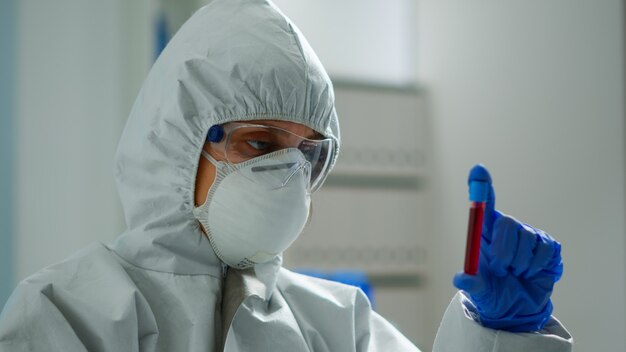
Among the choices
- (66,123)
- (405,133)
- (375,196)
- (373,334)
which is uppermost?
(66,123)

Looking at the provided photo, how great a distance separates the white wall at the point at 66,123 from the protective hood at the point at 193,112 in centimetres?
111

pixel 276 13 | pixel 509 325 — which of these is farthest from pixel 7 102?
pixel 509 325

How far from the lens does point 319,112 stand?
4.02 feet

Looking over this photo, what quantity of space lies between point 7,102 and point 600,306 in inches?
78.4

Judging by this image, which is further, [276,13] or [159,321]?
[276,13]

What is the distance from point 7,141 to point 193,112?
1170mm

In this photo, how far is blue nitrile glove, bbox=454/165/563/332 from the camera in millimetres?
994

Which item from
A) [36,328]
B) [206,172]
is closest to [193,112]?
[206,172]

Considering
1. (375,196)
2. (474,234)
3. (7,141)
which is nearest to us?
(474,234)

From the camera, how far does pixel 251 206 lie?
1146 millimetres

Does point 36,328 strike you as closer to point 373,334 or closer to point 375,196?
point 373,334

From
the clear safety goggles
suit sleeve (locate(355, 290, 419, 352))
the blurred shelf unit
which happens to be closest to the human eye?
the clear safety goggles

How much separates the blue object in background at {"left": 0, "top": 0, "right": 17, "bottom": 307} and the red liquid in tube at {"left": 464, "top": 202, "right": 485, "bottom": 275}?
1.56 metres

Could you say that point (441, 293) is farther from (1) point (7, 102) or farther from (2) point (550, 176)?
(1) point (7, 102)
